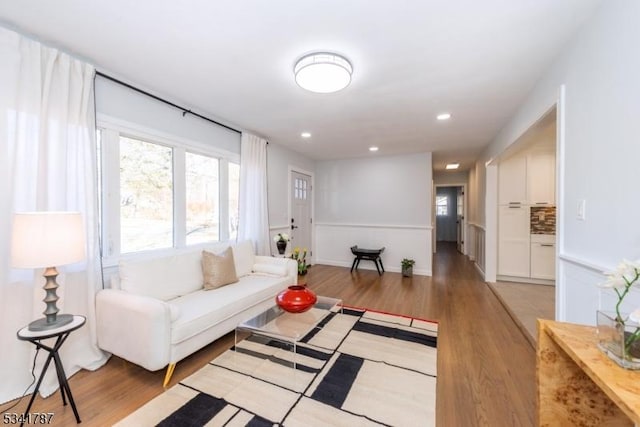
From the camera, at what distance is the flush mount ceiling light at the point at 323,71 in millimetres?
1880

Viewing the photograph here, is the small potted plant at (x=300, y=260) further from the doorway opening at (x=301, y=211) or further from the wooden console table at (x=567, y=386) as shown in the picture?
the wooden console table at (x=567, y=386)

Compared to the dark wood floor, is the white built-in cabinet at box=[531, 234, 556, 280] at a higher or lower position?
higher

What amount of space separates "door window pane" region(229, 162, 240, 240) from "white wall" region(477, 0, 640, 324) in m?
3.46

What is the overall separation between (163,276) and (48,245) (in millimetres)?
961

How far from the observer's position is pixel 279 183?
4664 mm

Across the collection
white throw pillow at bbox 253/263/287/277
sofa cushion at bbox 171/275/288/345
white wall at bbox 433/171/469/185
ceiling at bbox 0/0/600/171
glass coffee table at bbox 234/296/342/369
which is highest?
ceiling at bbox 0/0/600/171

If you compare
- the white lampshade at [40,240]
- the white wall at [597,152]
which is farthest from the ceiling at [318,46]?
the white lampshade at [40,240]

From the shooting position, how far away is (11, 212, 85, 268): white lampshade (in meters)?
1.45

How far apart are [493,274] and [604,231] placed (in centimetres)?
330

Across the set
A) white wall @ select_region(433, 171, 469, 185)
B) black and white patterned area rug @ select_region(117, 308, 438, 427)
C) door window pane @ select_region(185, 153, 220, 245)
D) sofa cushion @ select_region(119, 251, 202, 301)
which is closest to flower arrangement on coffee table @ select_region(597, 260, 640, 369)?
black and white patterned area rug @ select_region(117, 308, 438, 427)

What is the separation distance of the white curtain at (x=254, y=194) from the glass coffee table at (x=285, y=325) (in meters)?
1.52

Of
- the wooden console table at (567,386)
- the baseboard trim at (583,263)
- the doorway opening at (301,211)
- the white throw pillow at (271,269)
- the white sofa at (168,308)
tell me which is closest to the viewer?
the wooden console table at (567,386)

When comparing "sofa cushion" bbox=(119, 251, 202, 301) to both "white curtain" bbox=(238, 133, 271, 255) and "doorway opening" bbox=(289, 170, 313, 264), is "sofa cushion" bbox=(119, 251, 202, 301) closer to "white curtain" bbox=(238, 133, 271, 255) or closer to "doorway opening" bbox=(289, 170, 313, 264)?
"white curtain" bbox=(238, 133, 271, 255)

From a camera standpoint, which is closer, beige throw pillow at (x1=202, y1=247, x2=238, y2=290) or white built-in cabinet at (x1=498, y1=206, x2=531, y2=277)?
beige throw pillow at (x1=202, y1=247, x2=238, y2=290)
